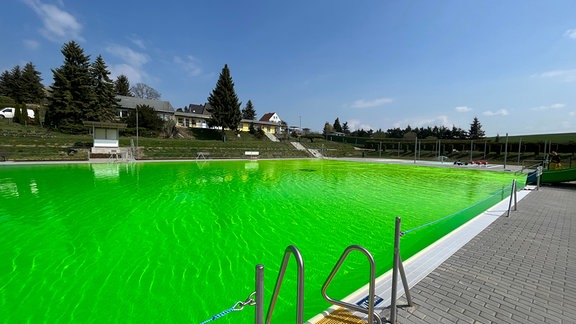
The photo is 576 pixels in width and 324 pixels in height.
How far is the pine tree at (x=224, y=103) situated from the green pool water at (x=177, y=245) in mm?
30652

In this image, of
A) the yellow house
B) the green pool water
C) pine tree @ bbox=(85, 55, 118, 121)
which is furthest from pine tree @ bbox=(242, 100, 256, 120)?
the green pool water

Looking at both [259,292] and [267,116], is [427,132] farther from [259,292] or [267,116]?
[259,292]

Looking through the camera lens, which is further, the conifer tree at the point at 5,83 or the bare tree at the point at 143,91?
the bare tree at the point at 143,91

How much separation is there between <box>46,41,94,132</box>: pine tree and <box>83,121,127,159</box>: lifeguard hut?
10331 mm

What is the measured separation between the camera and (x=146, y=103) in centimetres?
4744

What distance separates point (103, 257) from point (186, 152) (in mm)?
27376

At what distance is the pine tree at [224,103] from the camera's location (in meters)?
41.3

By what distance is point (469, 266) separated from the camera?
4.34 m

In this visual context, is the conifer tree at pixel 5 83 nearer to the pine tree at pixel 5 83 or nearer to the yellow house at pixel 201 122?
the pine tree at pixel 5 83

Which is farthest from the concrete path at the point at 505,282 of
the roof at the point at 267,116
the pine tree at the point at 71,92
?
the roof at the point at 267,116

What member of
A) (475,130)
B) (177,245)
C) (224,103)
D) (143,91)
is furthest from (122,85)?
(475,130)

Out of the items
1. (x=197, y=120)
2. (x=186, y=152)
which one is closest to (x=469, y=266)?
(x=186, y=152)

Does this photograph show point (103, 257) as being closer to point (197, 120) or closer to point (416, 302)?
point (416, 302)

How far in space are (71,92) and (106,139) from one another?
1430 cm
